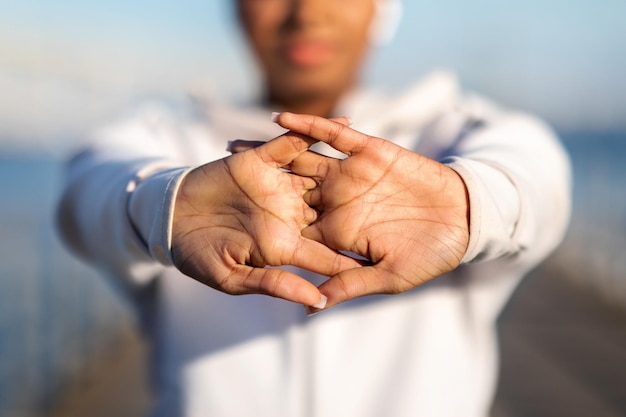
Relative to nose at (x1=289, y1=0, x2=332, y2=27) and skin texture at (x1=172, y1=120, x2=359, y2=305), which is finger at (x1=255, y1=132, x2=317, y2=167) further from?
nose at (x1=289, y1=0, x2=332, y2=27)

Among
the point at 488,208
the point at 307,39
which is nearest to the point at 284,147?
the point at 488,208

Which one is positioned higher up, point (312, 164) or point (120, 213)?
point (312, 164)

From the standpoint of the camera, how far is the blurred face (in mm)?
1906

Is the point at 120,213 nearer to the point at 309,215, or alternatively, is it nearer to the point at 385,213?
the point at 309,215

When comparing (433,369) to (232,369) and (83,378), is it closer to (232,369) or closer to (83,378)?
(232,369)

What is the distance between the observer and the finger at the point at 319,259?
47.8 inches

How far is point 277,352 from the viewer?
1.75 metres

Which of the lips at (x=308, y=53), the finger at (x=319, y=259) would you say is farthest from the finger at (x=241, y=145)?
the lips at (x=308, y=53)

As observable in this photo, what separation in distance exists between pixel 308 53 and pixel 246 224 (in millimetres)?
877

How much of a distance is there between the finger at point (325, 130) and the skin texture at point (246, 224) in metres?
0.03

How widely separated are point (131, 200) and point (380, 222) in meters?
0.54

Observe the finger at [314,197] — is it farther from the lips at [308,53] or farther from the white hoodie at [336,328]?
the lips at [308,53]

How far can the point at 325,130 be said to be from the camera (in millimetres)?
1199

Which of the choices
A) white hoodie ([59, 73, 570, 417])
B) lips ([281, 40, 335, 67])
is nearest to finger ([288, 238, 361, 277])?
white hoodie ([59, 73, 570, 417])
